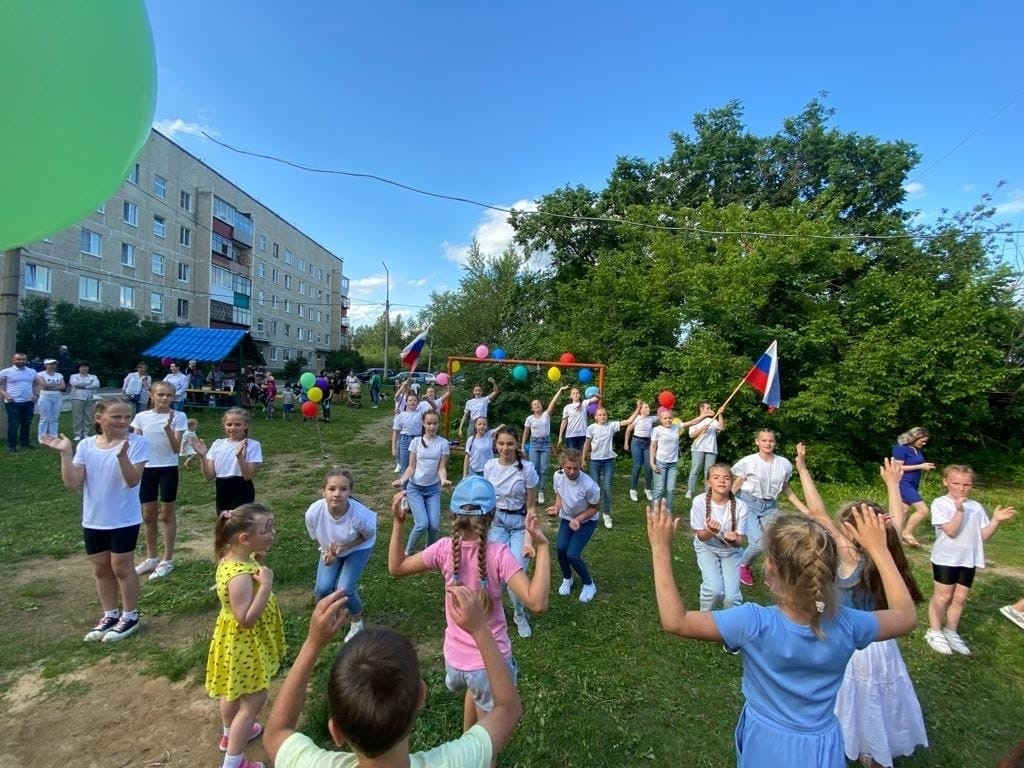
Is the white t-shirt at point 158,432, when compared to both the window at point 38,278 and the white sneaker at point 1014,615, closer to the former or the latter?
the white sneaker at point 1014,615

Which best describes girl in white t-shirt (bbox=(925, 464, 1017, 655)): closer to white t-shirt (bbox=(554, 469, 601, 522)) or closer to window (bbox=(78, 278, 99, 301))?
white t-shirt (bbox=(554, 469, 601, 522))

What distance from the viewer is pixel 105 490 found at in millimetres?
3596

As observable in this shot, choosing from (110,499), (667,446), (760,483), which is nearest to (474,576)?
(110,499)

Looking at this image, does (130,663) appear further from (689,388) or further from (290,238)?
(290,238)

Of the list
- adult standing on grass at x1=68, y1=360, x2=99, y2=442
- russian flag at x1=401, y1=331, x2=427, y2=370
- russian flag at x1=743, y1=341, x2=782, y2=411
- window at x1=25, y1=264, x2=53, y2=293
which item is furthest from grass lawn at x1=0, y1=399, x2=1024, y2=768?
window at x1=25, y1=264, x2=53, y2=293

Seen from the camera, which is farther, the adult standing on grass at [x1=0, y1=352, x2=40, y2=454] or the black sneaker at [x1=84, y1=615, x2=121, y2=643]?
the adult standing on grass at [x1=0, y1=352, x2=40, y2=454]

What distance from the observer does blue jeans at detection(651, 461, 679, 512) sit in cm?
756

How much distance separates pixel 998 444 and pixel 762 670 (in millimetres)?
16190

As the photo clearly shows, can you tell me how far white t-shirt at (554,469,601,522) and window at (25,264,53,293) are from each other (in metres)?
31.4

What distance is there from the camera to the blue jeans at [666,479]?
756cm

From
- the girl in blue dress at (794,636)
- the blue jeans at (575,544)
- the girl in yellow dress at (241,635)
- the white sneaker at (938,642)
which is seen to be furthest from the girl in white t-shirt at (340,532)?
the white sneaker at (938,642)

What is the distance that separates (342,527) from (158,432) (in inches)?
96.3

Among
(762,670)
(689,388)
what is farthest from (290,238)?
(762,670)

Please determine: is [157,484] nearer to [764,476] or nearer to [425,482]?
[425,482]
